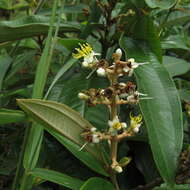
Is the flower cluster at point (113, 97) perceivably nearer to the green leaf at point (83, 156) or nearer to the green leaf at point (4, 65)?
the green leaf at point (83, 156)

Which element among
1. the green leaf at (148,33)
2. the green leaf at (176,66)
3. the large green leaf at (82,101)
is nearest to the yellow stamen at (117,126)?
the large green leaf at (82,101)

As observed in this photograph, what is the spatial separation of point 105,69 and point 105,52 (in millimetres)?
400

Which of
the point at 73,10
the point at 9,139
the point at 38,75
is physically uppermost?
the point at 73,10

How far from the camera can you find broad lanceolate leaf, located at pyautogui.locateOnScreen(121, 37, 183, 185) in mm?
703

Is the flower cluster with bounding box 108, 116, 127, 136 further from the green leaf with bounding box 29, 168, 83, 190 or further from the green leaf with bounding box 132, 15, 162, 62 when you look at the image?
the green leaf with bounding box 132, 15, 162, 62

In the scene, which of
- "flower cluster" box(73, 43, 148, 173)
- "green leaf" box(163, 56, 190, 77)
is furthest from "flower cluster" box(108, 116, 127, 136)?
"green leaf" box(163, 56, 190, 77)

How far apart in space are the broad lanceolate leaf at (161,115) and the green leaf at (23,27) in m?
0.21

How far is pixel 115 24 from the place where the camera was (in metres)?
1.05

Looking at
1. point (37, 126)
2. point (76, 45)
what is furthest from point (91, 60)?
point (76, 45)

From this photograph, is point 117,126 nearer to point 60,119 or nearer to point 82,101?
point 60,119

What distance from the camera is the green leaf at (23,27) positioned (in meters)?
0.97

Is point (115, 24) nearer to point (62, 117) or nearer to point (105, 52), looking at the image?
point (105, 52)

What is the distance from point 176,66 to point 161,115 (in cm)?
34

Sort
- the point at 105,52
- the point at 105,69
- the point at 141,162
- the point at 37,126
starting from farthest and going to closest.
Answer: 1. the point at 105,52
2. the point at 141,162
3. the point at 37,126
4. the point at 105,69
